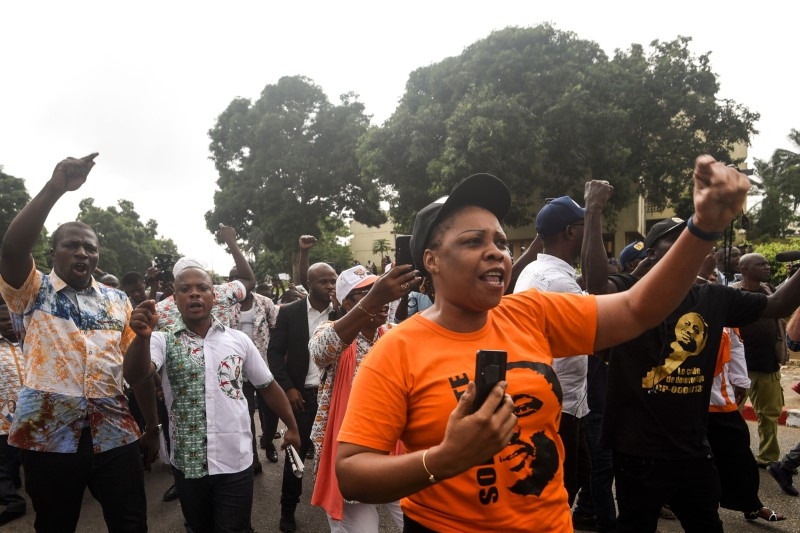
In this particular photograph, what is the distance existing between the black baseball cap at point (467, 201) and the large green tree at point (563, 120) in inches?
776

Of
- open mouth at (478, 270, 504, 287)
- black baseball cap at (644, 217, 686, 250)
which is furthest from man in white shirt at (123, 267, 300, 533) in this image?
black baseball cap at (644, 217, 686, 250)

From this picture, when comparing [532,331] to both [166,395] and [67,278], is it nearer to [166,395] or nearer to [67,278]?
[166,395]

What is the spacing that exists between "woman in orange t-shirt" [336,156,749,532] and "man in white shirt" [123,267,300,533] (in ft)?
5.84

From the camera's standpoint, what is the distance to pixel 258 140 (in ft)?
109

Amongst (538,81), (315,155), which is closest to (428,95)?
(538,81)

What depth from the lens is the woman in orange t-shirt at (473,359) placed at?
5.02 feet

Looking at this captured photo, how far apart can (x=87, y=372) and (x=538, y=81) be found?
22.0 meters

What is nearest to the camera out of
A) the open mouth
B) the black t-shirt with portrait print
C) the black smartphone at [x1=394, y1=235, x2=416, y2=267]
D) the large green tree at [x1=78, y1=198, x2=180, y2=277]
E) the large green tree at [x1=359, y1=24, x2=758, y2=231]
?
the open mouth

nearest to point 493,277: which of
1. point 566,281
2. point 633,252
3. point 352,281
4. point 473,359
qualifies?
point 473,359

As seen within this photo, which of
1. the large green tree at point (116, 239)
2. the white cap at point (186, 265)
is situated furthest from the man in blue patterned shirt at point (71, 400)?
the large green tree at point (116, 239)

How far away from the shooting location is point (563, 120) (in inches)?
851

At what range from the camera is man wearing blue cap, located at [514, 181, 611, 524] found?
143 inches

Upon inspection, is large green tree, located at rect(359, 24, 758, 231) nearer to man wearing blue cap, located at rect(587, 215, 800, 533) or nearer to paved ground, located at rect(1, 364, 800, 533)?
paved ground, located at rect(1, 364, 800, 533)

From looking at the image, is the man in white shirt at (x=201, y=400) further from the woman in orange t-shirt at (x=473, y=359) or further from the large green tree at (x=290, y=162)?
the large green tree at (x=290, y=162)
